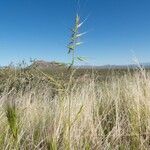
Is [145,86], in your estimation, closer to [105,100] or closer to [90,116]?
[105,100]

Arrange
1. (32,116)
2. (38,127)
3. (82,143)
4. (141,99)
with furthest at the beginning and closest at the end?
(141,99), (32,116), (38,127), (82,143)

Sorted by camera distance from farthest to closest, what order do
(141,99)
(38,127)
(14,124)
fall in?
(141,99) → (38,127) → (14,124)

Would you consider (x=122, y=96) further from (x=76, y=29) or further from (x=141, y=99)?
(x=76, y=29)

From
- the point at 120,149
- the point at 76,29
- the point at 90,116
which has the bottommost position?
the point at 120,149

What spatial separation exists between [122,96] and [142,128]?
5.35ft

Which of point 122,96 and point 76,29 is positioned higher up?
point 76,29

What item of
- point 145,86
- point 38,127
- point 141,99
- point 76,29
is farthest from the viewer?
point 145,86

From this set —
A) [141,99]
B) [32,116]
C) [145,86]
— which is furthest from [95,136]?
[145,86]

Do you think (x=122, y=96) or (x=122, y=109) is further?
(x=122, y=96)

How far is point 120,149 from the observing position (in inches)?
167

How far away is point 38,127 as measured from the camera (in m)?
4.73

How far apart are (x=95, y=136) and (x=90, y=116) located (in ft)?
1.62

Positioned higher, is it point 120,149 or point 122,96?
point 122,96

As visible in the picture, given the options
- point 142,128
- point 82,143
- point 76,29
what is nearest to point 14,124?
point 76,29
